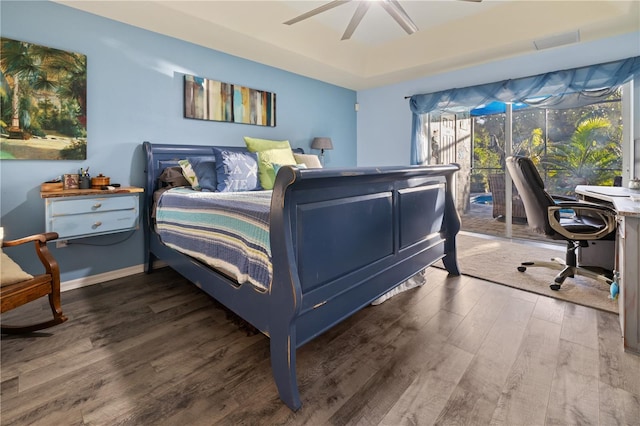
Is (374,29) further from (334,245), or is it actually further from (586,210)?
(334,245)

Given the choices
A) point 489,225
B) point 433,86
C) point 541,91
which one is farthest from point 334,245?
point 489,225

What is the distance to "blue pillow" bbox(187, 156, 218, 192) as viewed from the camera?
2752mm

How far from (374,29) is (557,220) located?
3.08 metres

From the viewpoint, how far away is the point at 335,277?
1530mm

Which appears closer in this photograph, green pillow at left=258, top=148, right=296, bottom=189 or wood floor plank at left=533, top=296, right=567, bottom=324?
wood floor plank at left=533, top=296, right=567, bottom=324

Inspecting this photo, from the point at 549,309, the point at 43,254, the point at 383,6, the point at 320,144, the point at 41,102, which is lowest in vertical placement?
the point at 549,309

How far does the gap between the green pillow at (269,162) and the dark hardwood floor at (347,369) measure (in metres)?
1.29

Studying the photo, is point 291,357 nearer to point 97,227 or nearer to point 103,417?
point 103,417

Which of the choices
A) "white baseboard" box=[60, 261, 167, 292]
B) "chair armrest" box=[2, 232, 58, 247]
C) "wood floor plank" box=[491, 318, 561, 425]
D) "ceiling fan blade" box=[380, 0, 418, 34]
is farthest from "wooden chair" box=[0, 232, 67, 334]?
"ceiling fan blade" box=[380, 0, 418, 34]

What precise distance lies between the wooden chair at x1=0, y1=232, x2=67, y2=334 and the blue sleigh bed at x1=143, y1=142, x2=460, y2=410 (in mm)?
712

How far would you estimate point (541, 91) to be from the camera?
372cm

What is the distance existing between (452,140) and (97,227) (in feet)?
16.5

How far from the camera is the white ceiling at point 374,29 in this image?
9.12ft

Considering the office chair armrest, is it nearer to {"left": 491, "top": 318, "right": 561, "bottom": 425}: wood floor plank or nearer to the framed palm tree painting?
{"left": 491, "top": 318, "right": 561, "bottom": 425}: wood floor plank
